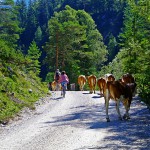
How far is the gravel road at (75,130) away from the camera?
33.2 feet

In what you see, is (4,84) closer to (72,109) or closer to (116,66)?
(72,109)

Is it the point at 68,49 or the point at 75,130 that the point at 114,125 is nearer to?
the point at 75,130

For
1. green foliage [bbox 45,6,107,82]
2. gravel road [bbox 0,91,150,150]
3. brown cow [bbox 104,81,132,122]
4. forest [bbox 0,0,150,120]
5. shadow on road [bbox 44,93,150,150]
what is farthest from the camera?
green foliage [bbox 45,6,107,82]

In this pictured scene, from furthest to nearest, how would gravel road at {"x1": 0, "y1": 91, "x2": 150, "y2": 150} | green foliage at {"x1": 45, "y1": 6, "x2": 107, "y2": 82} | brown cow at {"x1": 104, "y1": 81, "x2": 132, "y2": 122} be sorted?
green foliage at {"x1": 45, "y1": 6, "x2": 107, "y2": 82} → brown cow at {"x1": 104, "y1": 81, "x2": 132, "y2": 122} → gravel road at {"x1": 0, "y1": 91, "x2": 150, "y2": 150}

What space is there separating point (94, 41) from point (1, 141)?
175 feet

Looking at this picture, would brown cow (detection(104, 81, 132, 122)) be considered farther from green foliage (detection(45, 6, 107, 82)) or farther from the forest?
green foliage (detection(45, 6, 107, 82))

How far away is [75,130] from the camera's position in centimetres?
1234

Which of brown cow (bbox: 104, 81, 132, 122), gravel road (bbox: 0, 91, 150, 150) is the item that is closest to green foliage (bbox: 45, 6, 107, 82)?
gravel road (bbox: 0, 91, 150, 150)

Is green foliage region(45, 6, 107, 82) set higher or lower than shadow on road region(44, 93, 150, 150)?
higher

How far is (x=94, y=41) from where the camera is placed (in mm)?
63188

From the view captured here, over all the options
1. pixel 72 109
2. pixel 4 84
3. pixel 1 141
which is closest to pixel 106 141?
pixel 1 141

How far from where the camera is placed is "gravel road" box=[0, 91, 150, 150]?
398 inches

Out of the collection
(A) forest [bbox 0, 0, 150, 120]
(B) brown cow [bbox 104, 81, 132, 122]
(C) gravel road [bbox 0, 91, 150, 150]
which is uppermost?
(A) forest [bbox 0, 0, 150, 120]

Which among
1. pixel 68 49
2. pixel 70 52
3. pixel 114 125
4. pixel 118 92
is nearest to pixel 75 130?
pixel 114 125
